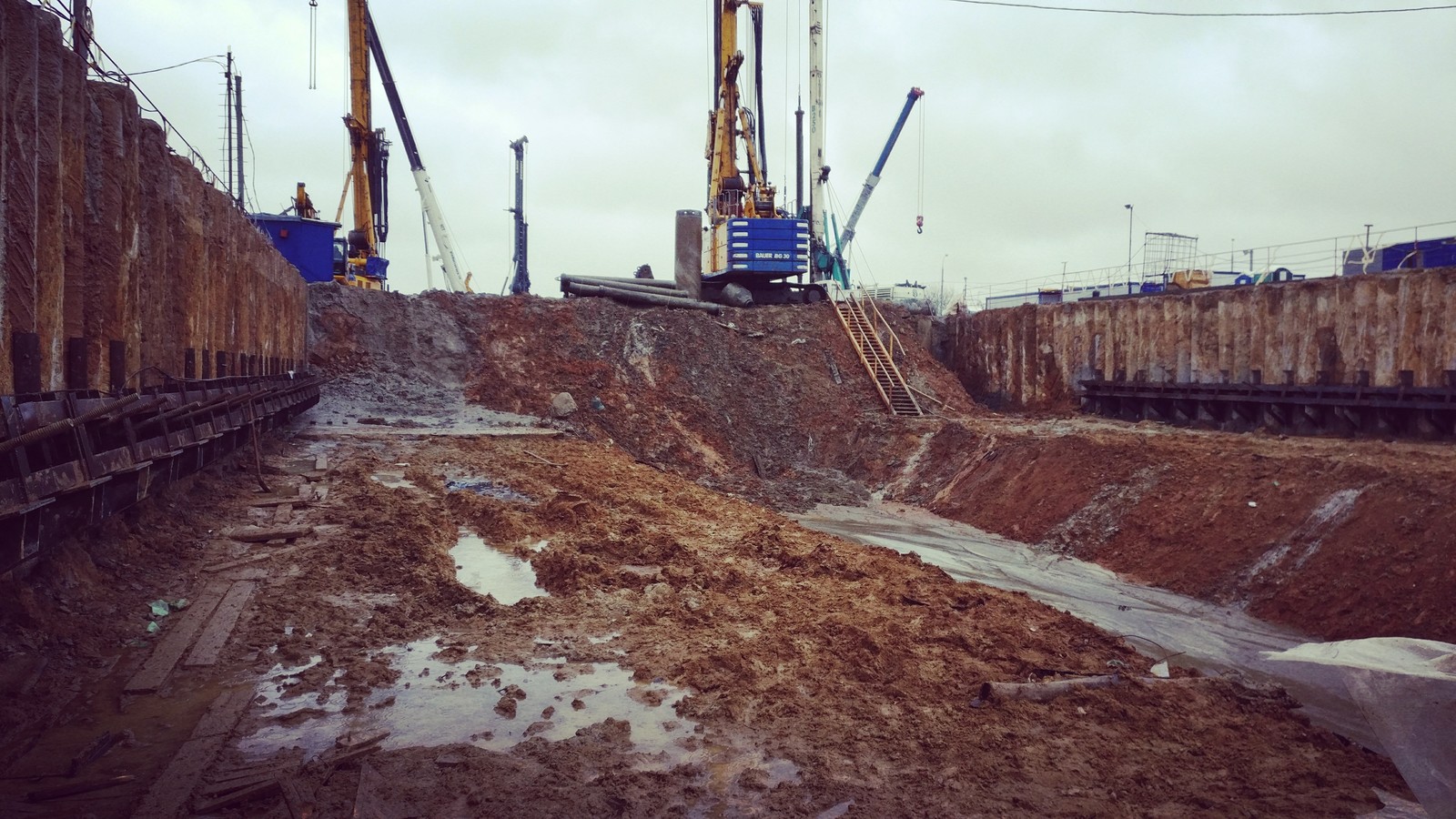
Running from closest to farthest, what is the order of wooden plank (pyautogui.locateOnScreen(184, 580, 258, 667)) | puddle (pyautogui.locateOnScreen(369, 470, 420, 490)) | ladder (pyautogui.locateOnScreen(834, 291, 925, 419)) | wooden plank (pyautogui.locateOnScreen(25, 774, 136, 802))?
wooden plank (pyautogui.locateOnScreen(25, 774, 136, 802))
wooden plank (pyautogui.locateOnScreen(184, 580, 258, 667))
puddle (pyautogui.locateOnScreen(369, 470, 420, 490))
ladder (pyautogui.locateOnScreen(834, 291, 925, 419))

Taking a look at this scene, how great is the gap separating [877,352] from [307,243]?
16.7 meters

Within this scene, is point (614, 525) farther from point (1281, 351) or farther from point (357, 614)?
point (1281, 351)

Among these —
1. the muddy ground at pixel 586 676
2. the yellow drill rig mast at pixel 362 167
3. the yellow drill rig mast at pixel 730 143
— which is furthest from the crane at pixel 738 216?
the muddy ground at pixel 586 676

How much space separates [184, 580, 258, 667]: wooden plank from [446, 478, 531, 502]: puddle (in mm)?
4449

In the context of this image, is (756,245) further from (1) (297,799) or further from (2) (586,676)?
(1) (297,799)

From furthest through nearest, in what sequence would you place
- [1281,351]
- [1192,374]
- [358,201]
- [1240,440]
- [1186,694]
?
1. [358,201]
2. [1192,374]
3. [1281,351]
4. [1240,440]
5. [1186,694]

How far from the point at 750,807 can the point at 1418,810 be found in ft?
11.7

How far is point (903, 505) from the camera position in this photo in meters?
18.4

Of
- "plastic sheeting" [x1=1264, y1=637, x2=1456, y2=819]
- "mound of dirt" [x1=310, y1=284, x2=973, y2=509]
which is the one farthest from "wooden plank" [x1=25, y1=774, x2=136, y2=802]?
"mound of dirt" [x1=310, y1=284, x2=973, y2=509]

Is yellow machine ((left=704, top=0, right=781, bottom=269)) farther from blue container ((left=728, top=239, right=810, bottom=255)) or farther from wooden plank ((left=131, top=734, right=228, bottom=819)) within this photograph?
wooden plank ((left=131, top=734, right=228, bottom=819))

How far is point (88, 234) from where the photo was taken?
7.63 meters

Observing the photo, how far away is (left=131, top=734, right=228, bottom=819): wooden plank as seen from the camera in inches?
158

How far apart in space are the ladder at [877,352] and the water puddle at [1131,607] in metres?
7.18

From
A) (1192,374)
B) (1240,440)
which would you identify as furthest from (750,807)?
(1192,374)
